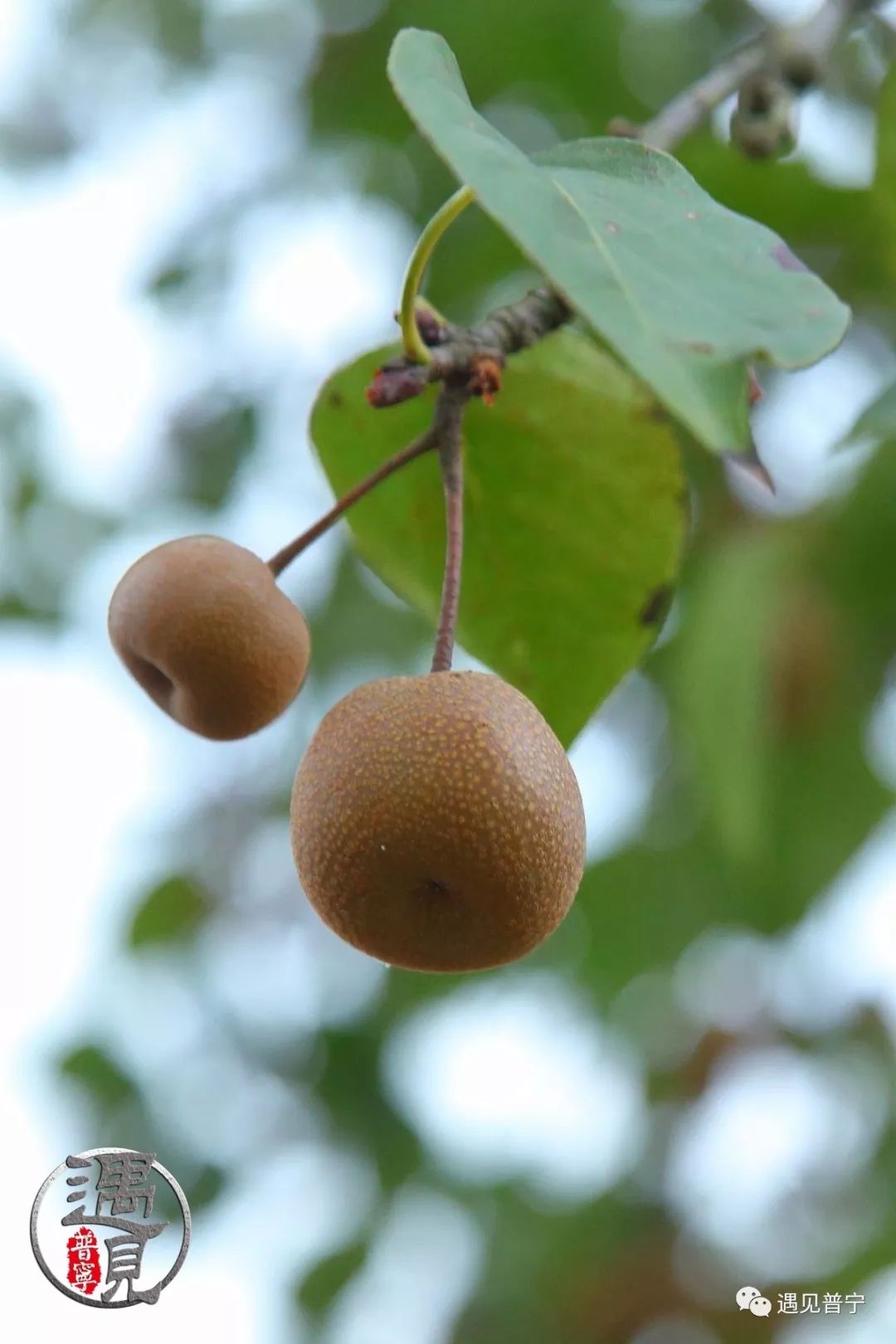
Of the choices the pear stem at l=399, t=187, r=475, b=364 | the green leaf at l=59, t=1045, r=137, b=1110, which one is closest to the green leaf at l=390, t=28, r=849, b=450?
the pear stem at l=399, t=187, r=475, b=364

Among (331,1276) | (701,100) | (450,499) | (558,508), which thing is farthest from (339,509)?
(331,1276)

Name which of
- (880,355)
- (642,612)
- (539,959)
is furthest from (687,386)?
(539,959)

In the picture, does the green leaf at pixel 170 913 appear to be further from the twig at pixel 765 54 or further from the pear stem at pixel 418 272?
the pear stem at pixel 418 272

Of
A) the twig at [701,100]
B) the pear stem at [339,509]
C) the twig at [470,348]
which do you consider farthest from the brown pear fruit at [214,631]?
the twig at [701,100]

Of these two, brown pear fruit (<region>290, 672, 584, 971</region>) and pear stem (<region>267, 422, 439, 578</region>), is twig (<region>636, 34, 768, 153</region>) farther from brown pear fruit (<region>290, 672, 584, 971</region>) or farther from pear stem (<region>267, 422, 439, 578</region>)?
brown pear fruit (<region>290, 672, 584, 971</region>)

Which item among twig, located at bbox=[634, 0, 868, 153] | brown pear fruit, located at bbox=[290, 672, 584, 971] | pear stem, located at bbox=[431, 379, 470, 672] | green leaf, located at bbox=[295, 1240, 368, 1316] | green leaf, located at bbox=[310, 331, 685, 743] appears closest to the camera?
brown pear fruit, located at bbox=[290, 672, 584, 971]
